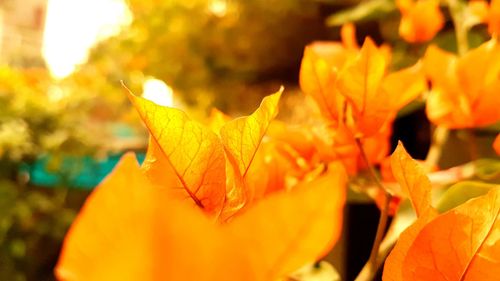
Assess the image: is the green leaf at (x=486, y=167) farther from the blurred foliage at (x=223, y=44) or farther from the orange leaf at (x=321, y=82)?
the blurred foliage at (x=223, y=44)

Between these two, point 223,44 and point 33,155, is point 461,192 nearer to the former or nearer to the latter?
point 223,44

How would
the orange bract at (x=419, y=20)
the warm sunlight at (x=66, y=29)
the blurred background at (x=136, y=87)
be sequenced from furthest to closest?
the warm sunlight at (x=66, y=29) < the blurred background at (x=136, y=87) < the orange bract at (x=419, y=20)

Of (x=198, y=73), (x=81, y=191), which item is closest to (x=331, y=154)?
(x=198, y=73)

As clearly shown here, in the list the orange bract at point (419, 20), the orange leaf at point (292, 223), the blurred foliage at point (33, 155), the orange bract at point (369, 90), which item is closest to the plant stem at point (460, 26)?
the orange bract at point (419, 20)

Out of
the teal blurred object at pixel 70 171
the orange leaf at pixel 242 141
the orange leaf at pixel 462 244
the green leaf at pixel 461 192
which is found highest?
the orange leaf at pixel 242 141

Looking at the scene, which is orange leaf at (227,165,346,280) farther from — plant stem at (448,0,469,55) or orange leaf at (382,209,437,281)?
plant stem at (448,0,469,55)

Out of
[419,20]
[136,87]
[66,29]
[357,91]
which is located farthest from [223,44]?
[66,29]

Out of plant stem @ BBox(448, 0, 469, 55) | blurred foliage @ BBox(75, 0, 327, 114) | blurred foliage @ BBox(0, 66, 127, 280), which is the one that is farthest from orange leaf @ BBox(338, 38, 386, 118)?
blurred foliage @ BBox(0, 66, 127, 280)

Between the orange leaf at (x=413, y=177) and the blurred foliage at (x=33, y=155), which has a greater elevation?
the orange leaf at (x=413, y=177)
